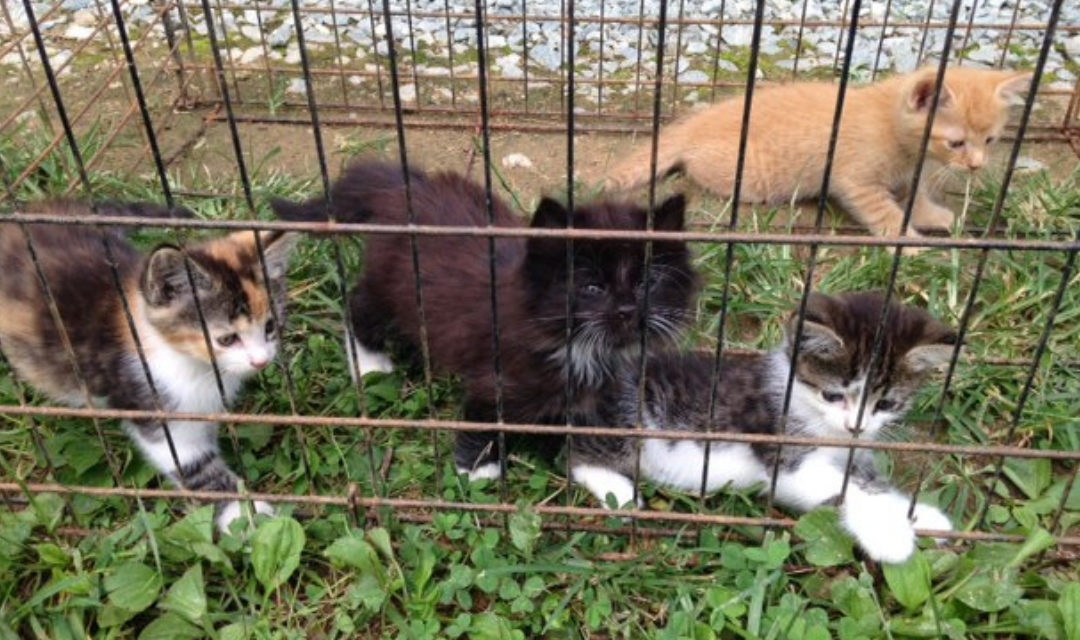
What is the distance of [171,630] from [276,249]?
867mm

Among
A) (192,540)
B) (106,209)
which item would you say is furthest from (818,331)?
(106,209)

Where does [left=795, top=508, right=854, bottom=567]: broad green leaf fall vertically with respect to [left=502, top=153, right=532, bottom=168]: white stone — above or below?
above

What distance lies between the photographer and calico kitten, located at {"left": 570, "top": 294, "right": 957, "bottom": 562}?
7.13ft

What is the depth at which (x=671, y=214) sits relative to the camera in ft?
7.13

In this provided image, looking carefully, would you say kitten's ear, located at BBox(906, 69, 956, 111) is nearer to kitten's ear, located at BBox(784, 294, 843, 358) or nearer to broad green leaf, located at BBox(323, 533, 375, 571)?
kitten's ear, located at BBox(784, 294, 843, 358)

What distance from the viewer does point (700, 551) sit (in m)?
2.28

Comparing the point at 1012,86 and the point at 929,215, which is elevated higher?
the point at 1012,86

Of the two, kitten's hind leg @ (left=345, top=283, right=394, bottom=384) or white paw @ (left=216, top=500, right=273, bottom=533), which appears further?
kitten's hind leg @ (left=345, top=283, right=394, bottom=384)

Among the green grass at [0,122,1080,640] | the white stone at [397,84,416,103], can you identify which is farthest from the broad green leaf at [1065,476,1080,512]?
the white stone at [397,84,416,103]

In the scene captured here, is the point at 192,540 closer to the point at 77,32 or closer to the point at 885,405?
the point at 885,405

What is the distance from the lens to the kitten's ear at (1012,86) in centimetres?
333

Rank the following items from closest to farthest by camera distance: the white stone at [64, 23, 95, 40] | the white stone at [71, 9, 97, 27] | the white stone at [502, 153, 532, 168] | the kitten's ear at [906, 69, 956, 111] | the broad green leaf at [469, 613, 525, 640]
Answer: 1. the broad green leaf at [469, 613, 525, 640]
2. the kitten's ear at [906, 69, 956, 111]
3. the white stone at [502, 153, 532, 168]
4. the white stone at [64, 23, 95, 40]
5. the white stone at [71, 9, 97, 27]

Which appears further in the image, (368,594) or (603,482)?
(603,482)

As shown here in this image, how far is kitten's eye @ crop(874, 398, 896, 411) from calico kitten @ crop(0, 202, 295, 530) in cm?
139
